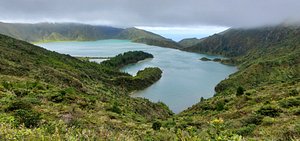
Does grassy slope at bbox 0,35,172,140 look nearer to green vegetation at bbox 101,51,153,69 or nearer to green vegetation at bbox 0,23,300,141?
green vegetation at bbox 0,23,300,141

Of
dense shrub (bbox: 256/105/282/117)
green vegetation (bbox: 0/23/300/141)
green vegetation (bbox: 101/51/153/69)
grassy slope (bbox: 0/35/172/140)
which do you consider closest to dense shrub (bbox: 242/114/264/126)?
green vegetation (bbox: 0/23/300/141)

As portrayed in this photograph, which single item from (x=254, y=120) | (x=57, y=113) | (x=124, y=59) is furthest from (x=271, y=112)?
(x=124, y=59)

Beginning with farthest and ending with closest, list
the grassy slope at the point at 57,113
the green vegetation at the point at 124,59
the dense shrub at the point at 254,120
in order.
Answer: the green vegetation at the point at 124,59, the dense shrub at the point at 254,120, the grassy slope at the point at 57,113

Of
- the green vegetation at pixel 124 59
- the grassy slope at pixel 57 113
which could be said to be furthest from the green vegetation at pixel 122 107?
the green vegetation at pixel 124 59

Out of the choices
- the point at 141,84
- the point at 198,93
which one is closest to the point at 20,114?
the point at 198,93

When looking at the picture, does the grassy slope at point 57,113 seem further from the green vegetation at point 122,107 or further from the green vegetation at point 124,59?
the green vegetation at point 124,59

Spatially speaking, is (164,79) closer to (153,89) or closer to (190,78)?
(190,78)

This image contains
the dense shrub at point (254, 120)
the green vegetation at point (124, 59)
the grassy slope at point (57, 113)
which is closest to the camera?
the grassy slope at point (57, 113)

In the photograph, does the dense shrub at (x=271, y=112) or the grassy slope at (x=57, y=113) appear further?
the dense shrub at (x=271, y=112)

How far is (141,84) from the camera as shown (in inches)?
3679

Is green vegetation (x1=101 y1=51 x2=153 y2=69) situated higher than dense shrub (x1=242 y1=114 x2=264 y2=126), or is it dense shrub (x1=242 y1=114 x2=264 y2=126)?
dense shrub (x1=242 y1=114 x2=264 y2=126)

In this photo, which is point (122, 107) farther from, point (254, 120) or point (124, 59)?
point (124, 59)

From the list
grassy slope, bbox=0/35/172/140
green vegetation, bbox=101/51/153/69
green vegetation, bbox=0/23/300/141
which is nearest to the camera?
grassy slope, bbox=0/35/172/140

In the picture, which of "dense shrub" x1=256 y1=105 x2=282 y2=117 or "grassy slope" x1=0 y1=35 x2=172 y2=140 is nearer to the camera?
"grassy slope" x1=0 y1=35 x2=172 y2=140
